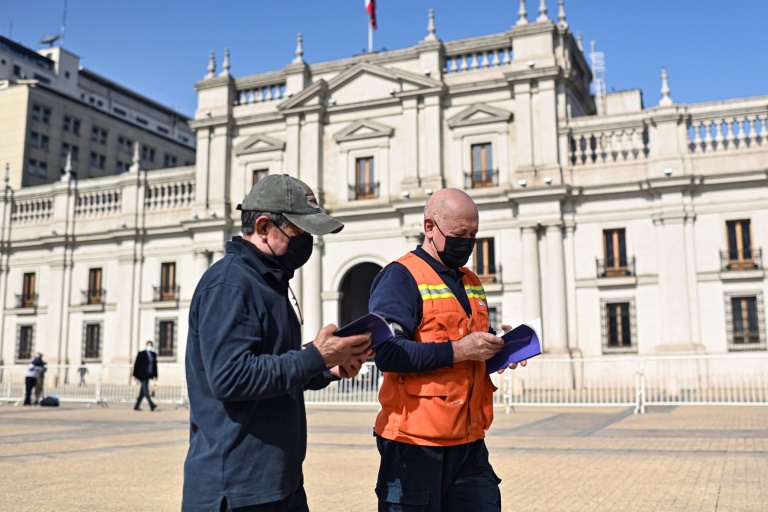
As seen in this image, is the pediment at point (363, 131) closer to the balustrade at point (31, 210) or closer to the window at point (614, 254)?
the window at point (614, 254)

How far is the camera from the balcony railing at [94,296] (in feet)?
120

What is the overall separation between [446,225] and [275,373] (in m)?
1.39

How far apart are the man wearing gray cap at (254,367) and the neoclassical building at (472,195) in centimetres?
2521

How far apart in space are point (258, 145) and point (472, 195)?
417 inches

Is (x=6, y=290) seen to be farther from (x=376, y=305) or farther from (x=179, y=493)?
(x=376, y=305)

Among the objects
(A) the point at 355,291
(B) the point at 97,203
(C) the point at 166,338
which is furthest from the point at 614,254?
(B) the point at 97,203

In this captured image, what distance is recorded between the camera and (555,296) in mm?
27719

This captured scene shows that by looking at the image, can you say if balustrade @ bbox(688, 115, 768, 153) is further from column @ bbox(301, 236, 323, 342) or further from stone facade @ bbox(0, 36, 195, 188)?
stone facade @ bbox(0, 36, 195, 188)

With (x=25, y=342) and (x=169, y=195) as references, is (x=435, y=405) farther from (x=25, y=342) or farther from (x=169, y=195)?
(x=25, y=342)

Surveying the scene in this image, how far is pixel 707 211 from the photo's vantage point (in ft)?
87.7

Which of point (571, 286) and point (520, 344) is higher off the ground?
point (571, 286)

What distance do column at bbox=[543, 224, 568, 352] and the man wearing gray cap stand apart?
25075 mm

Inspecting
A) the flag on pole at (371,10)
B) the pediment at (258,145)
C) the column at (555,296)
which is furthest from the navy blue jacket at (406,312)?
the flag on pole at (371,10)

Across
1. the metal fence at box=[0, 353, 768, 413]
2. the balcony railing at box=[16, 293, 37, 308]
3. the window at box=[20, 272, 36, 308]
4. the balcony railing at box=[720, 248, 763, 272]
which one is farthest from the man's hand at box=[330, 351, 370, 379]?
the window at box=[20, 272, 36, 308]
